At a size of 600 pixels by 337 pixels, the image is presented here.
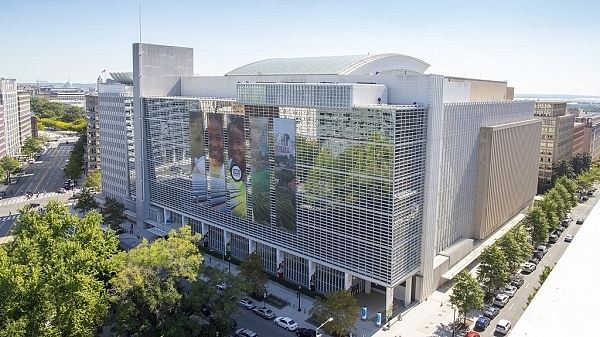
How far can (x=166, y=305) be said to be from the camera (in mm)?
48156

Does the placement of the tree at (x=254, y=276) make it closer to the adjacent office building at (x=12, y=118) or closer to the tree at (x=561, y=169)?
the tree at (x=561, y=169)

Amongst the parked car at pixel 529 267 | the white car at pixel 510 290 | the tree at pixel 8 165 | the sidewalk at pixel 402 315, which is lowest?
the sidewalk at pixel 402 315

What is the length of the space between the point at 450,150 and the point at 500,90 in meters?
32.2

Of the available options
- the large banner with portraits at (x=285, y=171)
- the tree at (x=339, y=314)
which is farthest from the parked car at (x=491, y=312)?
the large banner with portraits at (x=285, y=171)

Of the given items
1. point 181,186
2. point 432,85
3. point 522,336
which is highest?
point 432,85

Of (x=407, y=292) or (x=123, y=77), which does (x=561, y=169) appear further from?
(x=123, y=77)

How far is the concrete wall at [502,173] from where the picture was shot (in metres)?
74.6

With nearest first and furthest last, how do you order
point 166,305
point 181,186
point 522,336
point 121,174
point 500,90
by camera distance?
1. point 522,336
2. point 166,305
3. point 181,186
4. point 500,90
5. point 121,174

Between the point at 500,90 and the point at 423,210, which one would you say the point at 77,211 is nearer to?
the point at 423,210

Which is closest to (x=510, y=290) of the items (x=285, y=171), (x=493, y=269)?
(x=493, y=269)

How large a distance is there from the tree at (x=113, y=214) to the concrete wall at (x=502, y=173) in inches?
2534

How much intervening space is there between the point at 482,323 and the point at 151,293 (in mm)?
37724

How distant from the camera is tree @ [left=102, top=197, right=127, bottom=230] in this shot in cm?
8744

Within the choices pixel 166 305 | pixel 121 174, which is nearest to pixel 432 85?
pixel 166 305
